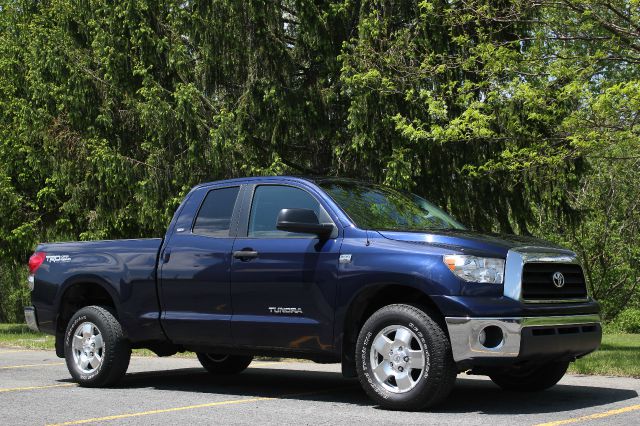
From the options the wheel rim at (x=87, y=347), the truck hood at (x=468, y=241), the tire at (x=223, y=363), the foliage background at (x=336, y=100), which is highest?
the foliage background at (x=336, y=100)

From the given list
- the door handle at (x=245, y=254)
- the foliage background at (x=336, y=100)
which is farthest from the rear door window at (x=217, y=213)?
the foliage background at (x=336, y=100)

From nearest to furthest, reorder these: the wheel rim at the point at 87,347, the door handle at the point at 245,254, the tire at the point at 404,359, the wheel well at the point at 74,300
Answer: the tire at the point at 404,359
the door handle at the point at 245,254
the wheel rim at the point at 87,347
the wheel well at the point at 74,300

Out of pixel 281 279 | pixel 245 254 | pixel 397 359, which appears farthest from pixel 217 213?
pixel 397 359

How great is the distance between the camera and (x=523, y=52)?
55.3ft

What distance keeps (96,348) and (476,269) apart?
4.34m

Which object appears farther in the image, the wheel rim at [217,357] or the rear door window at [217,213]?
the wheel rim at [217,357]

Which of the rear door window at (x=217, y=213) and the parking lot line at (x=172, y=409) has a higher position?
the rear door window at (x=217, y=213)

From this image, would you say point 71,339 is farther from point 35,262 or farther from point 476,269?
point 476,269

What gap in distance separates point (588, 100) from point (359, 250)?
795cm

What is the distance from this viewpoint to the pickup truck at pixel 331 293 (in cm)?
757

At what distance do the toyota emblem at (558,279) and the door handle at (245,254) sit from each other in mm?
2651

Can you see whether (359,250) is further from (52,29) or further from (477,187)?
(52,29)

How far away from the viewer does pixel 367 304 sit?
27.2 ft

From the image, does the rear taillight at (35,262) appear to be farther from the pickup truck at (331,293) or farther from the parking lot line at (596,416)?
the parking lot line at (596,416)
